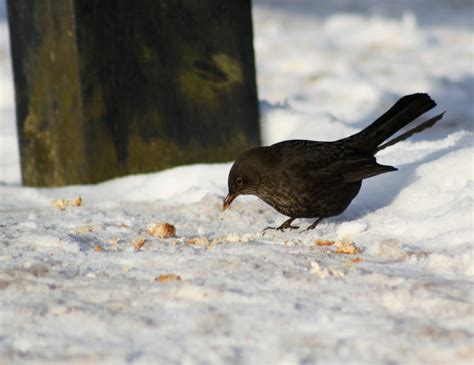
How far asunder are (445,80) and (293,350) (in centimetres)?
668

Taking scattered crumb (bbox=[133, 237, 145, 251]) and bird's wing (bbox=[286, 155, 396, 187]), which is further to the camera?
bird's wing (bbox=[286, 155, 396, 187])

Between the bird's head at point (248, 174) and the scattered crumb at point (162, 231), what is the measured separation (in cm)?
46

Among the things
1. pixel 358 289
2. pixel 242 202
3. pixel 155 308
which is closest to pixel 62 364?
pixel 155 308

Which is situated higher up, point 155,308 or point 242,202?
point 155,308

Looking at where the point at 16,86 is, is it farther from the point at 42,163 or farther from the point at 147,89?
the point at 147,89

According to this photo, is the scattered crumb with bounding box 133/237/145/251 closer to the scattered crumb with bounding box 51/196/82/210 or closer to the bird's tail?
the scattered crumb with bounding box 51/196/82/210

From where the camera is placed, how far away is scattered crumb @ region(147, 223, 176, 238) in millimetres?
3854

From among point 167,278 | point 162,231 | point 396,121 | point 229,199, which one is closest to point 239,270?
point 167,278

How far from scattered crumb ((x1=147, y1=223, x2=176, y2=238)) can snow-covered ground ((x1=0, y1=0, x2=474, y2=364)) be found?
5cm

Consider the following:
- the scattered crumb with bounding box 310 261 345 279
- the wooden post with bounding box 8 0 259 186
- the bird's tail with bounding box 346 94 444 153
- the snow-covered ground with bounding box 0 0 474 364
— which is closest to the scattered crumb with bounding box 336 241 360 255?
the snow-covered ground with bounding box 0 0 474 364

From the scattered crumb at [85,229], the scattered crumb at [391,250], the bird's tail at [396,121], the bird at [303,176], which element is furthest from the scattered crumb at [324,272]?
the bird's tail at [396,121]

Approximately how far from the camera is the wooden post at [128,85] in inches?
202

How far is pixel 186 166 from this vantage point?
17.7 ft

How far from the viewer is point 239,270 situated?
3107 mm
